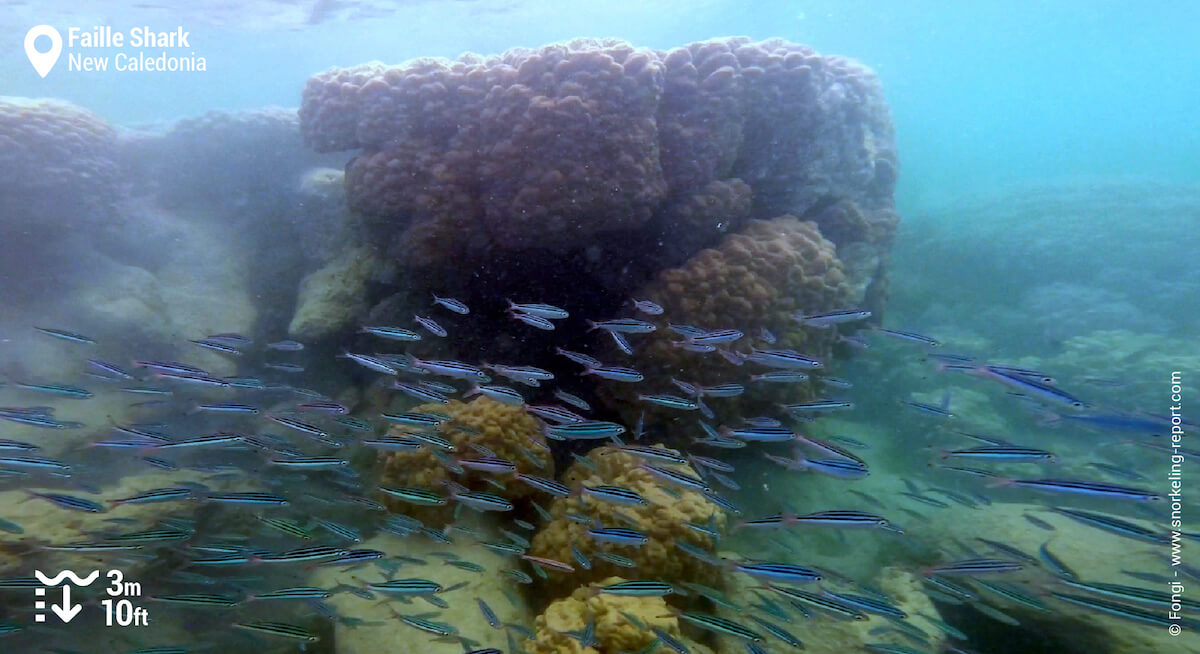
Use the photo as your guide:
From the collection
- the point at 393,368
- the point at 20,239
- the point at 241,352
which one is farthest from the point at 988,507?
the point at 20,239

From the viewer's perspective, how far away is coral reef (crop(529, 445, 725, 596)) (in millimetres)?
5383

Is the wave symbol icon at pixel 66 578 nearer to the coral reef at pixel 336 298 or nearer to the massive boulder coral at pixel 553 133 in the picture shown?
the coral reef at pixel 336 298

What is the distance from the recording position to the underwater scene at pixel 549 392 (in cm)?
488

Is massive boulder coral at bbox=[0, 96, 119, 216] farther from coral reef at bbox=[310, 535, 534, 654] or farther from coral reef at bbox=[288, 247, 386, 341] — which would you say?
coral reef at bbox=[310, 535, 534, 654]

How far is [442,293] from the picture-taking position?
8117mm

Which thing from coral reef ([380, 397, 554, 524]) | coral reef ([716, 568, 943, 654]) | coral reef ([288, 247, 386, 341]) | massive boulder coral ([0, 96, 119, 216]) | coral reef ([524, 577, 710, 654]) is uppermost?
massive boulder coral ([0, 96, 119, 216])

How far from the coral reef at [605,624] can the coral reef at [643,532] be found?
519 millimetres

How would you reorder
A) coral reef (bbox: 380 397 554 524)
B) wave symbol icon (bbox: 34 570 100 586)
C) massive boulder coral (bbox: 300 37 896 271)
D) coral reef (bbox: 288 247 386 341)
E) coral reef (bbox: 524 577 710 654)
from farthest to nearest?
1. coral reef (bbox: 288 247 386 341)
2. massive boulder coral (bbox: 300 37 896 271)
3. coral reef (bbox: 380 397 554 524)
4. wave symbol icon (bbox: 34 570 100 586)
5. coral reef (bbox: 524 577 710 654)

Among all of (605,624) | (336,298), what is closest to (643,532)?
(605,624)

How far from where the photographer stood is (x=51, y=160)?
8.98 m

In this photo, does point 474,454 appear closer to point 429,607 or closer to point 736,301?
point 429,607

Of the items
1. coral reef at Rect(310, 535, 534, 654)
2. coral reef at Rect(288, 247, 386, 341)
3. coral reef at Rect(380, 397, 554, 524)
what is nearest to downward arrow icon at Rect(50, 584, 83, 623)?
coral reef at Rect(310, 535, 534, 654)

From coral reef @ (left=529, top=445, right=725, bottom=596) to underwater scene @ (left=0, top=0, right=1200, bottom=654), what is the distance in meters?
0.04

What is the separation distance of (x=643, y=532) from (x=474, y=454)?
2.08 m
